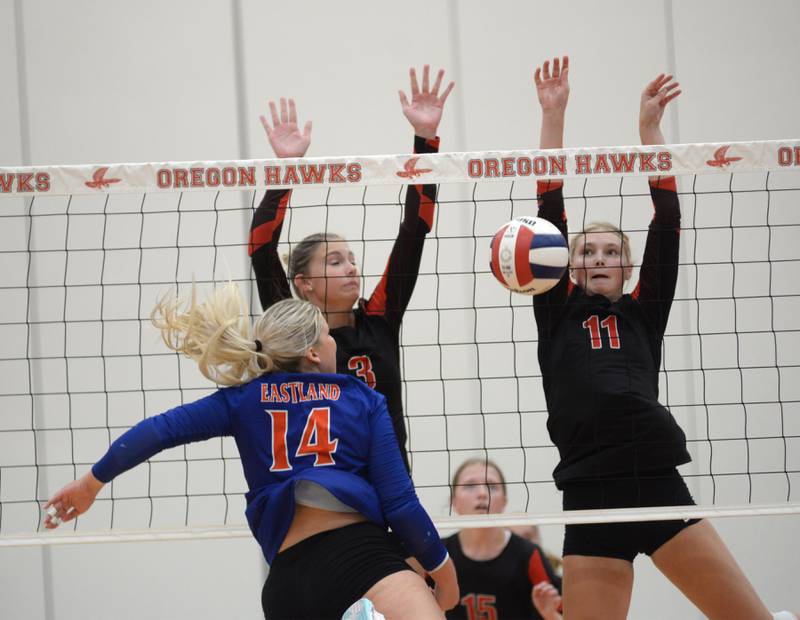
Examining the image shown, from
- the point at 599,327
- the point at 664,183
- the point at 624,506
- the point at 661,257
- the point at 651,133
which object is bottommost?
the point at 624,506

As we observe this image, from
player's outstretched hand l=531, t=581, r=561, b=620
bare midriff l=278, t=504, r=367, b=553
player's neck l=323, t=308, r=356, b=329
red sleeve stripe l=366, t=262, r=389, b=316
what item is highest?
red sleeve stripe l=366, t=262, r=389, b=316

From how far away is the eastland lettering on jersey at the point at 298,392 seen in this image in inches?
110

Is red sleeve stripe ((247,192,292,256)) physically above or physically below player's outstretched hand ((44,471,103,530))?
above

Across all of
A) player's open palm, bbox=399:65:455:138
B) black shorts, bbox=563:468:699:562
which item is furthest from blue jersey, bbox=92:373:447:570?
player's open palm, bbox=399:65:455:138

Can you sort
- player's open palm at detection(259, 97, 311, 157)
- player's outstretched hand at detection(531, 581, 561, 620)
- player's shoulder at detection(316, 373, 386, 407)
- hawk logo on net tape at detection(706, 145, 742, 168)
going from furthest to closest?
player's outstretched hand at detection(531, 581, 561, 620), player's open palm at detection(259, 97, 311, 157), hawk logo on net tape at detection(706, 145, 742, 168), player's shoulder at detection(316, 373, 386, 407)

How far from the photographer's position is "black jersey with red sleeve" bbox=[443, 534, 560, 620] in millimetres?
5293

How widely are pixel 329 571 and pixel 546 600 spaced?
9.42ft

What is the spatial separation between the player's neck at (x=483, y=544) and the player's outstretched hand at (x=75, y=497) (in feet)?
9.29

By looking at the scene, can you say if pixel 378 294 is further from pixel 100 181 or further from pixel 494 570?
pixel 494 570

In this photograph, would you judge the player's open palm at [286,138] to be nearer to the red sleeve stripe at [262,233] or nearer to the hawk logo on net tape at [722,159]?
the red sleeve stripe at [262,233]

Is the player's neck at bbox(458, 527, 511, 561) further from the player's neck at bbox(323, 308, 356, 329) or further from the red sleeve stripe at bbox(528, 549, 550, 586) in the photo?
the player's neck at bbox(323, 308, 356, 329)

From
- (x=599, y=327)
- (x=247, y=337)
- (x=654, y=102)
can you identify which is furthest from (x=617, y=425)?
(x=247, y=337)

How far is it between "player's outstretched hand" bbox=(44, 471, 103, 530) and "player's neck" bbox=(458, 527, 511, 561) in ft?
9.29

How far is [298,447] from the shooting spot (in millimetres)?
2754
